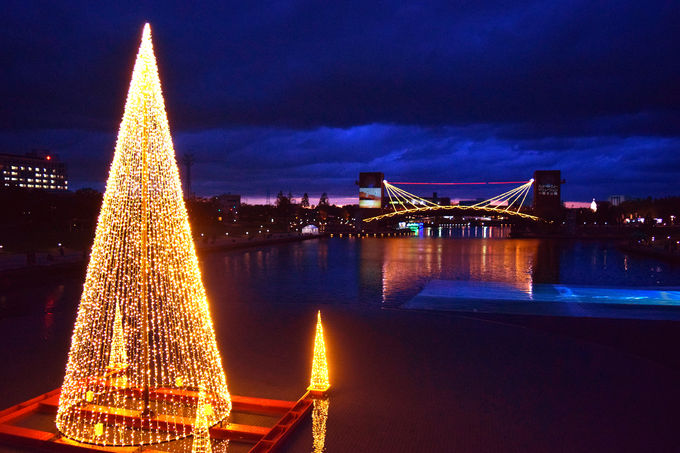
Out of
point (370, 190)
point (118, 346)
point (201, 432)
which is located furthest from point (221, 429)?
point (370, 190)

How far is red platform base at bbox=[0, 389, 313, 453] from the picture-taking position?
14.4ft

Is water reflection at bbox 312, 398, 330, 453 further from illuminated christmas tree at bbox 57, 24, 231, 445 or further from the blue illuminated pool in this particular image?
the blue illuminated pool

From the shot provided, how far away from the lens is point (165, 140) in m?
4.92

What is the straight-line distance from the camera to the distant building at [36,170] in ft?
367

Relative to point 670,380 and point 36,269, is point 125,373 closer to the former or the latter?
point 670,380

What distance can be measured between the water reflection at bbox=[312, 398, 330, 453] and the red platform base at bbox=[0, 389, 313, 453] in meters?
0.10

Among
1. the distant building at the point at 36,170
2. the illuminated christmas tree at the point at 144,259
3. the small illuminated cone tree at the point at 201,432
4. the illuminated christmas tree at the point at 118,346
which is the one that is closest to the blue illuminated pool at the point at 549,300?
the illuminated christmas tree at the point at 118,346

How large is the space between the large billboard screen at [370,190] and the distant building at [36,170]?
66581mm

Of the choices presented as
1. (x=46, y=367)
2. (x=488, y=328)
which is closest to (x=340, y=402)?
(x=46, y=367)

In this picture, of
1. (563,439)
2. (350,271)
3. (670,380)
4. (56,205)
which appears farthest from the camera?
(56,205)

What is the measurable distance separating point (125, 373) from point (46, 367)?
5.05 feet

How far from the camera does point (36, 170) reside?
11862cm

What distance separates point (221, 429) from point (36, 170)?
438 feet

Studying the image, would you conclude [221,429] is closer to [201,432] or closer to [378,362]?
[201,432]
